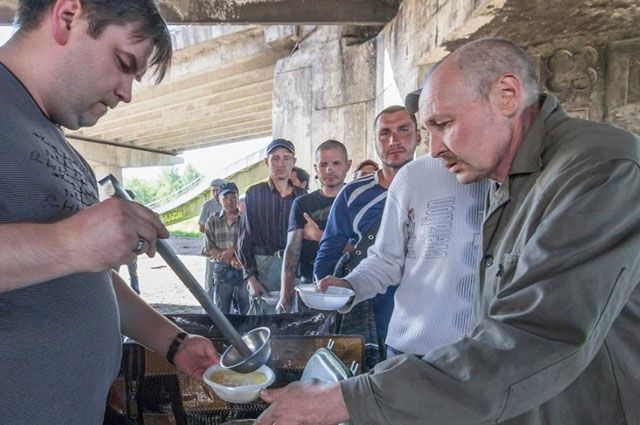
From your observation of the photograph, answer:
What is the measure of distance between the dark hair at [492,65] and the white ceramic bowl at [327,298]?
3.73 feet

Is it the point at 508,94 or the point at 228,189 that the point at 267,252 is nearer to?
the point at 228,189

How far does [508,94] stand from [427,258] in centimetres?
89

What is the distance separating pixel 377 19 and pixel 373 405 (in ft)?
15.6

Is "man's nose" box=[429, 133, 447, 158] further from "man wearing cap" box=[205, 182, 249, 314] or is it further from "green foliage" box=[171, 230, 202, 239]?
"green foliage" box=[171, 230, 202, 239]

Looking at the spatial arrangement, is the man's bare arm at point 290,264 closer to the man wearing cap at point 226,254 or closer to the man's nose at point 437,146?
the man wearing cap at point 226,254

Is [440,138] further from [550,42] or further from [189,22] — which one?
[189,22]

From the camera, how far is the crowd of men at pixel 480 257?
997mm

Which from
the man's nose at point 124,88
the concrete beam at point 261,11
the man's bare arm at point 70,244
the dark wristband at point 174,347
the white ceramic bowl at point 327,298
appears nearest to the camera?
the man's bare arm at point 70,244

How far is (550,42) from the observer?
3248 millimetres

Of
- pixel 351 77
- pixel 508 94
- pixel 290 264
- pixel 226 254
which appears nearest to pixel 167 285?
pixel 226 254

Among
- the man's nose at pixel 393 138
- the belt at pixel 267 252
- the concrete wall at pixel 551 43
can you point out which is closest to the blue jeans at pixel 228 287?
the belt at pixel 267 252

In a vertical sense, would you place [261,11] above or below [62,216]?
above

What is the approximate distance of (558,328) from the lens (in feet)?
3.28

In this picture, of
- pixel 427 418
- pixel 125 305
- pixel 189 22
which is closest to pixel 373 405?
pixel 427 418
